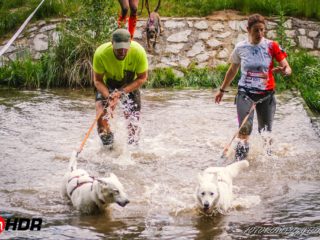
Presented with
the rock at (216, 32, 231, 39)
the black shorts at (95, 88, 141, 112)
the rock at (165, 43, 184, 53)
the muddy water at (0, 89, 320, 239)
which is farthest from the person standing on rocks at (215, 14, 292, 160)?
the rock at (216, 32, 231, 39)

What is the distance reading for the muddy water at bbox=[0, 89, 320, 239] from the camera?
5.58 metres

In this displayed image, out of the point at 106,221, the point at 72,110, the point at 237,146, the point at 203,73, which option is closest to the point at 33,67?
the point at 72,110

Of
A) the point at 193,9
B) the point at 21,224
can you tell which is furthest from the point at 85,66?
the point at 21,224

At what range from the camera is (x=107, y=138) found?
819cm

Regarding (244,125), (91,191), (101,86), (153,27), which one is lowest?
(91,191)

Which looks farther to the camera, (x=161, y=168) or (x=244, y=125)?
(x=161, y=168)

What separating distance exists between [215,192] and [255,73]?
2.03 metres

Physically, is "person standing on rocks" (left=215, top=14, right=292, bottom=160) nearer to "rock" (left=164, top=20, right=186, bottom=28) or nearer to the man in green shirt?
the man in green shirt

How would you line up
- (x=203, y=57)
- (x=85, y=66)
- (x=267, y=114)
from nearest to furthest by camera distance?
(x=267, y=114) → (x=85, y=66) → (x=203, y=57)

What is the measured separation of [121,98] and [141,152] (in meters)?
0.77

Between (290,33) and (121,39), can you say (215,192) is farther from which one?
(290,33)

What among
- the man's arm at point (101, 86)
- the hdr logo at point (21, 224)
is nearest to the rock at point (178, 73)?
the man's arm at point (101, 86)

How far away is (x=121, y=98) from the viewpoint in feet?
26.3

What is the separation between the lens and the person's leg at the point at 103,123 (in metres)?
7.94
